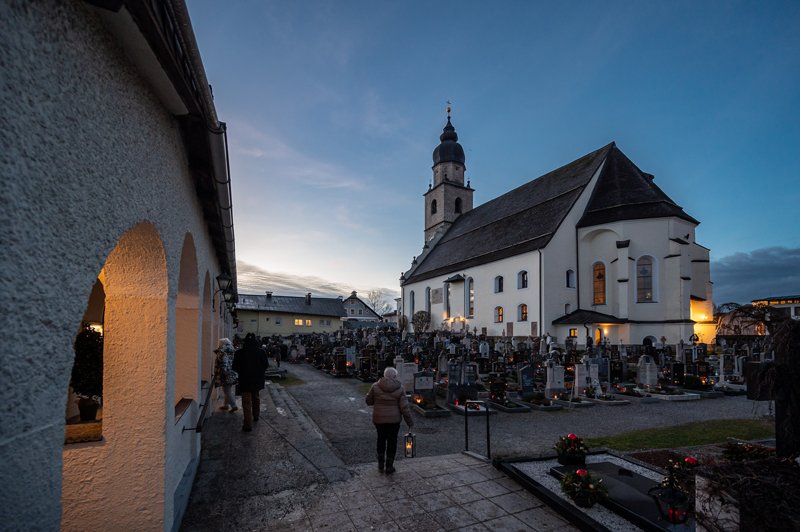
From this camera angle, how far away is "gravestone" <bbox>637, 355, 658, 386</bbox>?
15.0 meters

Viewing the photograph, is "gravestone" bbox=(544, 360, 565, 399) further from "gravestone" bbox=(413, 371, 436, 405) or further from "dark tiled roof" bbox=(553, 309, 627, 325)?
"dark tiled roof" bbox=(553, 309, 627, 325)

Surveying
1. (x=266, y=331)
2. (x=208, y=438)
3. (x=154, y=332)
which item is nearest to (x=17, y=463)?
(x=154, y=332)

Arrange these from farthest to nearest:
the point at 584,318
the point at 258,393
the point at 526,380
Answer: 1. the point at 584,318
2. the point at 526,380
3. the point at 258,393

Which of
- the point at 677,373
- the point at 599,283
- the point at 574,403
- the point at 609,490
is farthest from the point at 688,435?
the point at 599,283

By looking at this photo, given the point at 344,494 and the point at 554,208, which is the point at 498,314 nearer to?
the point at 554,208

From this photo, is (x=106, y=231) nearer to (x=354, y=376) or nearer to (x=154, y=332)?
(x=154, y=332)

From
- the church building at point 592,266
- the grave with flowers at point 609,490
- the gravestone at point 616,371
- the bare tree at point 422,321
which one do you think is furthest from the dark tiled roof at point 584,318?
the grave with flowers at point 609,490

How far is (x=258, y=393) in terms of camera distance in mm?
9125

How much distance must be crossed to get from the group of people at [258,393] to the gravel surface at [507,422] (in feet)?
3.85

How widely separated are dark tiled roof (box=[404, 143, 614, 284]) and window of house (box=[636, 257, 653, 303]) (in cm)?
632

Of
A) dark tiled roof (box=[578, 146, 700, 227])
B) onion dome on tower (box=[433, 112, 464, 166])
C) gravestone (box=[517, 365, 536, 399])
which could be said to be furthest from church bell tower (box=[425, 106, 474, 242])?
gravestone (box=[517, 365, 536, 399])

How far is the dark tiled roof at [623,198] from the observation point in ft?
97.8

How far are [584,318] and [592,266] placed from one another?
5272mm

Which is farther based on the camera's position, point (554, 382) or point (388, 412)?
point (554, 382)
